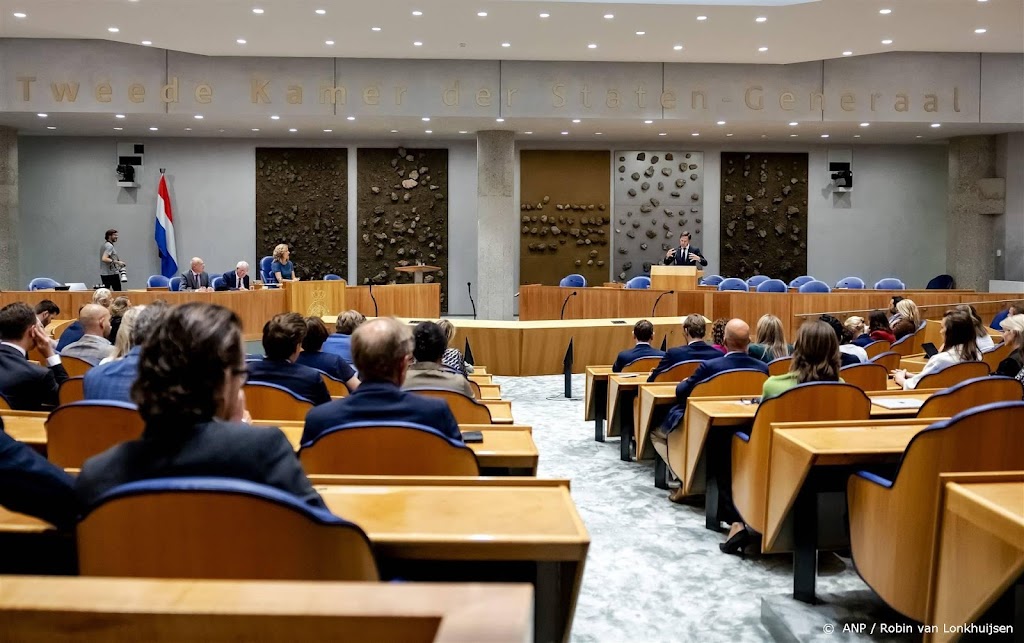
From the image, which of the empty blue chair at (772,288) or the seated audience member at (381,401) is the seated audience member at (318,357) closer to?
the seated audience member at (381,401)

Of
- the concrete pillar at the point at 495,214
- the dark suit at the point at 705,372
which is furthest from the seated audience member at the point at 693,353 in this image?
the concrete pillar at the point at 495,214

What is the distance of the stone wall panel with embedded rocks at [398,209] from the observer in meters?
17.7

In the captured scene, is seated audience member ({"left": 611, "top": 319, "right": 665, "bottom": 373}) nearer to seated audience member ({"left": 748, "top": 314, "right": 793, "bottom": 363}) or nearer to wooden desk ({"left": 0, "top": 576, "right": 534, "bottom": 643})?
seated audience member ({"left": 748, "top": 314, "right": 793, "bottom": 363})

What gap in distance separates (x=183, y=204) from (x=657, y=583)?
52.6 feet

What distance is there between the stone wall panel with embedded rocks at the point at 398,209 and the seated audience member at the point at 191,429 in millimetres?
15967

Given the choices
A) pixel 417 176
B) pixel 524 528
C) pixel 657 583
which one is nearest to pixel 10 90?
pixel 417 176

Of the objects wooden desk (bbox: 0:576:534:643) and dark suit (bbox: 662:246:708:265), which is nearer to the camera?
wooden desk (bbox: 0:576:534:643)

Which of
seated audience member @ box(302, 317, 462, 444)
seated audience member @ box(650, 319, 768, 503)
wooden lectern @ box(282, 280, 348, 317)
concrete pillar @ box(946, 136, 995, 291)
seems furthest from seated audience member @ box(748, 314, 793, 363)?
concrete pillar @ box(946, 136, 995, 291)

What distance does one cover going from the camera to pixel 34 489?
1.61 m

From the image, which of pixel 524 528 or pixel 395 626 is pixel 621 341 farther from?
pixel 395 626

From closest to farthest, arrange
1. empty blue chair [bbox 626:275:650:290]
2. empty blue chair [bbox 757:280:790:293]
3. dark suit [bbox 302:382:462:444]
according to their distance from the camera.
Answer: dark suit [bbox 302:382:462:444] < empty blue chair [bbox 757:280:790:293] < empty blue chair [bbox 626:275:650:290]

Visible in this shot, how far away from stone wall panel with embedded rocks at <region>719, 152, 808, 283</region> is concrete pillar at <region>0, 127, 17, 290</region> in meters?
13.6

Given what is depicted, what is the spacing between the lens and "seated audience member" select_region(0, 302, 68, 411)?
13.1 feet

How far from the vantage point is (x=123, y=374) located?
3266 millimetres
